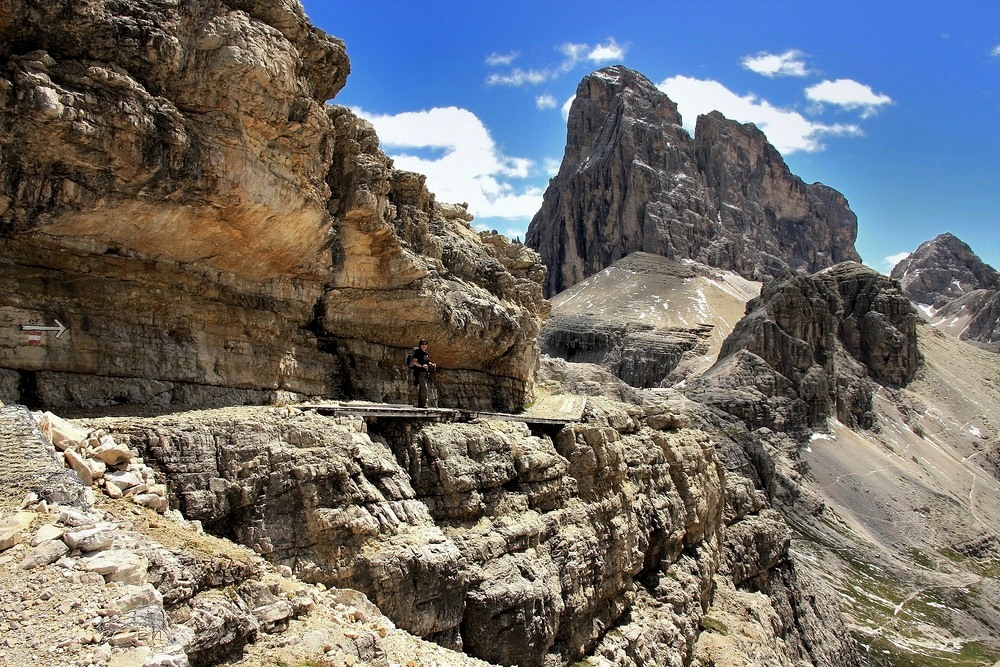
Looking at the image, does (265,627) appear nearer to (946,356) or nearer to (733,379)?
(733,379)

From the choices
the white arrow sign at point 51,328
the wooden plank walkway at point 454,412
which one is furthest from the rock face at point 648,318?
the white arrow sign at point 51,328

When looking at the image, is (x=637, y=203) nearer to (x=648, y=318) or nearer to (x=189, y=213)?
(x=648, y=318)

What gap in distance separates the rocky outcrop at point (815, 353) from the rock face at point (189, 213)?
7641 centimetres

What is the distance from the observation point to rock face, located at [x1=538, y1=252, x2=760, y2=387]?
129000mm

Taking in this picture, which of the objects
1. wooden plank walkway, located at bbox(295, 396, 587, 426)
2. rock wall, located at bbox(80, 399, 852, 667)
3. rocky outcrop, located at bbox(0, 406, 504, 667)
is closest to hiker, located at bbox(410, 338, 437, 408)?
wooden plank walkway, located at bbox(295, 396, 587, 426)

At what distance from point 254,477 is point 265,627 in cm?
329

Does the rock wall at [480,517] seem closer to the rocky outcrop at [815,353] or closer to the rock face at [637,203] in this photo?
the rocky outcrop at [815,353]

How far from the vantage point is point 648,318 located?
14425 centimetres

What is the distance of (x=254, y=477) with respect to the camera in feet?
41.2

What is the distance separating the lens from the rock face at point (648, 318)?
12900 centimetres

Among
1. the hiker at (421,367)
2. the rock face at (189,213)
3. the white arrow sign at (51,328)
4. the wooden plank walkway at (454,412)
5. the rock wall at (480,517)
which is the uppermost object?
the rock face at (189,213)

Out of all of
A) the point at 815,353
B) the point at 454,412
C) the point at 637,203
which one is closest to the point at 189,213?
the point at 454,412

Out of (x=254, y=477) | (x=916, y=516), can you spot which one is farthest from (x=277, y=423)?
(x=916, y=516)

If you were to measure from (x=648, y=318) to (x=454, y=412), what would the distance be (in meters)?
129
